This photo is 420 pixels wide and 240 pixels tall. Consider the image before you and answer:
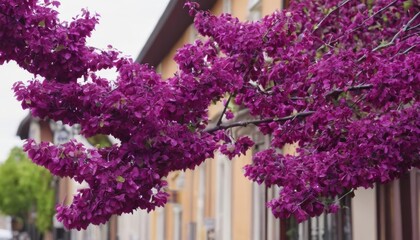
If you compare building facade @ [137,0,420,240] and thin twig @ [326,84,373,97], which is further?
building facade @ [137,0,420,240]

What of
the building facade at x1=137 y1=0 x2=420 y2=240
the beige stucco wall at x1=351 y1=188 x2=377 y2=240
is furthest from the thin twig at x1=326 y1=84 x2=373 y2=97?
the beige stucco wall at x1=351 y1=188 x2=377 y2=240

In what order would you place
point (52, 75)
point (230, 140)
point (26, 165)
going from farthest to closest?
point (26, 165) → point (230, 140) → point (52, 75)

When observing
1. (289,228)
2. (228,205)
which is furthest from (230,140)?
(228,205)

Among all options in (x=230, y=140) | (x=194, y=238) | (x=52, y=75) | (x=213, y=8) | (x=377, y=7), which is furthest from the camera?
(x=194, y=238)

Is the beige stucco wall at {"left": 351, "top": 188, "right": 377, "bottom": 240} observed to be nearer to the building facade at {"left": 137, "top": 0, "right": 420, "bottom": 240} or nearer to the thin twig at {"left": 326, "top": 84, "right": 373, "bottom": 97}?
the building facade at {"left": 137, "top": 0, "right": 420, "bottom": 240}

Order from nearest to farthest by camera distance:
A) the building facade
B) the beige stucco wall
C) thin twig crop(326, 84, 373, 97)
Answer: thin twig crop(326, 84, 373, 97) < the building facade < the beige stucco wall

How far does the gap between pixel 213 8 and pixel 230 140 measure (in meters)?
13.7

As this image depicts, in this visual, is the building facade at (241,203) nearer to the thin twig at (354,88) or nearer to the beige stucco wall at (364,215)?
the beige stucco wall at (364,215)

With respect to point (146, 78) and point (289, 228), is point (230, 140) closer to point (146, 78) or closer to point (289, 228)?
point (146, 78)

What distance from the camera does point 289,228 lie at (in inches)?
586

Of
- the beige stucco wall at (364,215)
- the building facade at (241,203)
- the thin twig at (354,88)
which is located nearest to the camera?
the thin twig at (354,88)

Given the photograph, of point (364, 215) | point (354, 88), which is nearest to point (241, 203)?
point (364, 215)

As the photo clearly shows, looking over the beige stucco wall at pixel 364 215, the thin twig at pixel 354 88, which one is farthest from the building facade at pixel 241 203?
the thin twig at pixel 354 88

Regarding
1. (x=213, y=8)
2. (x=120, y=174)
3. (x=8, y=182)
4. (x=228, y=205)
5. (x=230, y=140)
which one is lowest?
(x=120, y=174)
